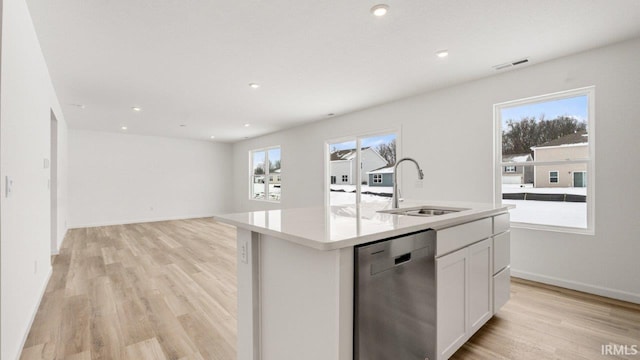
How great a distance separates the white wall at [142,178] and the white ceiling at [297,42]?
330 cm

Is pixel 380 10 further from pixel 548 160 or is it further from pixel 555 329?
pixel 555 329

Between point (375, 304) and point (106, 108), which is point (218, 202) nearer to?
point (106, 108)

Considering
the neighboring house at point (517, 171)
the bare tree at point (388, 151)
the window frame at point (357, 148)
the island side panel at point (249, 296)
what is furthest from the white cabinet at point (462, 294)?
the bare tree at point (388, 151)

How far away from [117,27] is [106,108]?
3.23m

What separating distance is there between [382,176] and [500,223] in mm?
2807

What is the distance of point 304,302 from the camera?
1231 millimetres

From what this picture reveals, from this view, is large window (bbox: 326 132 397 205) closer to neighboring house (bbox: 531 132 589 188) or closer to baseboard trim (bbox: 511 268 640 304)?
neighboring house (bbox: 531 132 589 188)

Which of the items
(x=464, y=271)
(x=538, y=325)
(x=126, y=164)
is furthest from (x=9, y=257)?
(x=126, y=164)

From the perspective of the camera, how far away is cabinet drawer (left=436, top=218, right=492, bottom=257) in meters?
1.60

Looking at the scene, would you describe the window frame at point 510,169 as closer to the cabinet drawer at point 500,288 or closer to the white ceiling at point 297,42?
the white ceiling at point 297,42

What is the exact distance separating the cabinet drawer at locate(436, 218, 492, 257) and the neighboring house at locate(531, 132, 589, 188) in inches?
66.7

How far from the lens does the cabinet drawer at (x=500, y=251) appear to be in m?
2.20

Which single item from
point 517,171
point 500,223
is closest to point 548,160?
point 517,171

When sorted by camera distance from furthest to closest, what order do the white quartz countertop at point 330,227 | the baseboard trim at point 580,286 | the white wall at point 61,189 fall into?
the white wall at point 61,189, the baseboard trim at point 580,286, the white quartz countertop at point 330,227
